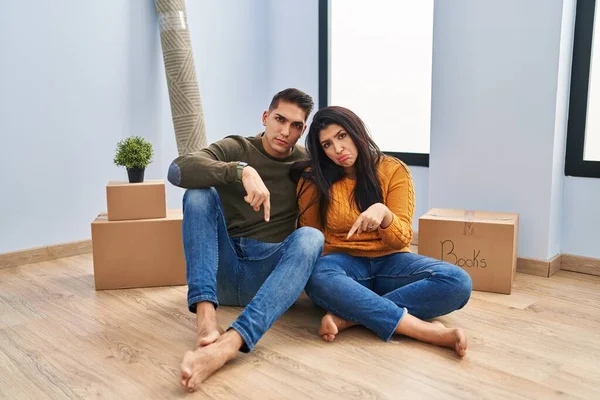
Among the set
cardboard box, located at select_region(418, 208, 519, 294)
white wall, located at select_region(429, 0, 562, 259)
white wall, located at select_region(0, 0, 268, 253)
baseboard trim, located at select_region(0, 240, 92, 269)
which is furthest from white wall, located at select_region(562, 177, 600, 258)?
baseboard trim, located at select_region(0, 240, 92, 269)

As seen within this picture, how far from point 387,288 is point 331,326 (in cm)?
27

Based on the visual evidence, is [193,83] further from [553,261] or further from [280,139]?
[553,261]

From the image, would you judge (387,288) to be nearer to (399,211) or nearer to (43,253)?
(399,211)

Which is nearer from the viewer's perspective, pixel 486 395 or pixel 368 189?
pixel 486 395

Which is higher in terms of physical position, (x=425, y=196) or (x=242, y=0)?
(x=242, y=0)

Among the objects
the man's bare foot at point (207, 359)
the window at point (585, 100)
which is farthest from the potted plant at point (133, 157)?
the window at point (585, 100)

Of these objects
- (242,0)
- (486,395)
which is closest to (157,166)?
(242,0)

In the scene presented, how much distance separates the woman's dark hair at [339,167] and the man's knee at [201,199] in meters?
0.33

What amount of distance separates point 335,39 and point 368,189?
1888 mm

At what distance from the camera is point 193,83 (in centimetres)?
295

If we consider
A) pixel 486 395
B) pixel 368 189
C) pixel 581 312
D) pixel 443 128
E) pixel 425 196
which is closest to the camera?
pixel 486 395

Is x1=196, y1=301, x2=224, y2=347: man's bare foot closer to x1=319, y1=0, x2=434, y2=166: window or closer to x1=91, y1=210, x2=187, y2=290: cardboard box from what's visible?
x1=91, y1=210, x2=187, y2=290: cardboard box

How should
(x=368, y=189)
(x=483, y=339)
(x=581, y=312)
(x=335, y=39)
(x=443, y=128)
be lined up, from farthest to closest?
(x=335, y=39), (x=443, y=128), (x=581, y=312), (x=368, y=189), (x=483, y=339)

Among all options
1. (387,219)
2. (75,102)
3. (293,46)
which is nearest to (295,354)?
(387,219)
